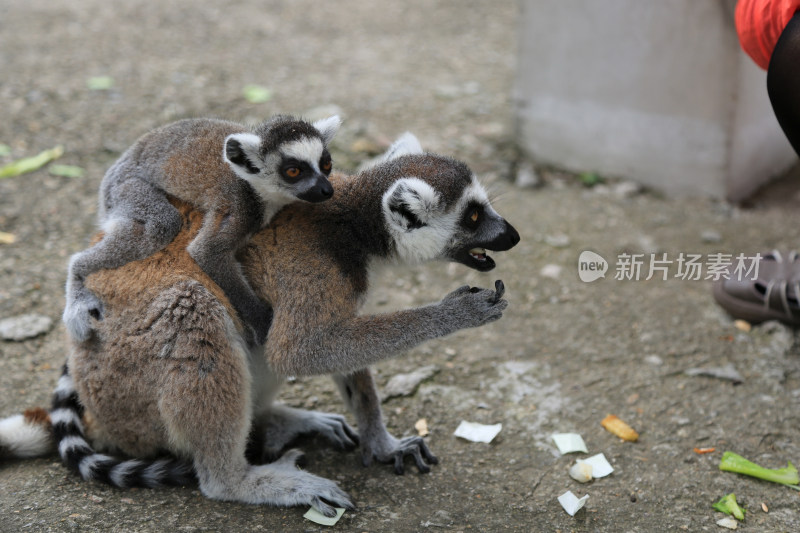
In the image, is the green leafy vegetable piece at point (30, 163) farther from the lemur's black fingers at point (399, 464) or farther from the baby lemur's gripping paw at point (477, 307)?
the baby lemur's gripping paw at point (477, 307)

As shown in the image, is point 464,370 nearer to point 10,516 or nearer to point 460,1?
point 10,516

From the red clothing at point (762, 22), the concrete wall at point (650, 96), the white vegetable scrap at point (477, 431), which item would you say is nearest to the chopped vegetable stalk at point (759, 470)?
the white vegetable scrap at point (477, 431)

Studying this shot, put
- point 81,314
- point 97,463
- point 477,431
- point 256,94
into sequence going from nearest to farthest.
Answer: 1. point 81,314
2. point 97,463
3. point 477,431
4. point 256,94

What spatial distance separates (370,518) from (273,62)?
654 centimetres

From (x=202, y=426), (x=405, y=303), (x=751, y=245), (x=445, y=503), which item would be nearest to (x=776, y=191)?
(x=751, y=245)

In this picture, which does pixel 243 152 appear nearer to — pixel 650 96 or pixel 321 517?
pixel 321 517

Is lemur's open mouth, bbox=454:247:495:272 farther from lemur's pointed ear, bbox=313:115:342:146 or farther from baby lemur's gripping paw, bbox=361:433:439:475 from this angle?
baby lemur's gripping paw, bbox=361:433:439:475

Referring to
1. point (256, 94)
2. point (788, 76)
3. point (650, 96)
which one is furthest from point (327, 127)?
point (256, 94)

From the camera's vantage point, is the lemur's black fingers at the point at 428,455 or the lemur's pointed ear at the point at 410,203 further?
A: the lemur's black fingers at the point at 428,455

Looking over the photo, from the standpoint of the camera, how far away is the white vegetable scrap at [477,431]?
13.9 ft

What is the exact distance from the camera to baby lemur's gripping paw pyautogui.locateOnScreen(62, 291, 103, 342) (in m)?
3.42

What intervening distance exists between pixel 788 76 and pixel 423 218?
74.7 inches

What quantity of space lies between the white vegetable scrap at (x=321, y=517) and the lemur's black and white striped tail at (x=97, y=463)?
2.03 feet

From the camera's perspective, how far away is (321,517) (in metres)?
3.51
